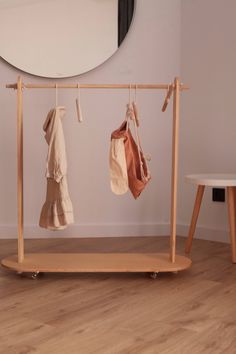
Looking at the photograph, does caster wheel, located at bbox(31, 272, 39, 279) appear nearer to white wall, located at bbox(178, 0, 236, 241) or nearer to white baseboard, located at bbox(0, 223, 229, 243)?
white baseboard, located at bbox(0, 223, 229, 243)

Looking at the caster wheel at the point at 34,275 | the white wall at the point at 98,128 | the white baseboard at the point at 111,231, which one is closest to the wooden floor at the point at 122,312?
the caster wheel at the point at 34,275

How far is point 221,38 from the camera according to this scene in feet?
9.31

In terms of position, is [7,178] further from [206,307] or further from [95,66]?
[206,307]

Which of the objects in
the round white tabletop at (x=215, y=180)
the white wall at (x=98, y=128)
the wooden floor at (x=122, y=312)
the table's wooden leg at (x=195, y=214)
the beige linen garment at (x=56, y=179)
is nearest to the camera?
the wooden floor at (x=122, y=312)

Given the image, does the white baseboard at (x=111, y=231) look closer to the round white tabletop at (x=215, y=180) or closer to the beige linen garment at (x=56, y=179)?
the round white tabletop at (x=215, y=180)

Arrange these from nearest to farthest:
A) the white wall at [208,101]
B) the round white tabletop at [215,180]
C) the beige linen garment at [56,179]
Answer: the beige linen garment at [56,179], the round white tabletop at [215,180], the white wall at [208,101]

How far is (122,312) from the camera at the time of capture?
5.69 ft

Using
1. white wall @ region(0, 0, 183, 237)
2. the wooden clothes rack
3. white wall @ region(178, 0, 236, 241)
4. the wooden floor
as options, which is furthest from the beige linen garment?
white wall @ region(178, 0, 236, 241)

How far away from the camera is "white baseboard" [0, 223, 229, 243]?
2957 mm

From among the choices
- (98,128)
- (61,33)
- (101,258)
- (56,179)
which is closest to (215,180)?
(101,258)

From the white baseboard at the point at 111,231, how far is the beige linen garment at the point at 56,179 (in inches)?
31.7

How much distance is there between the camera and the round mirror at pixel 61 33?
2830 mm

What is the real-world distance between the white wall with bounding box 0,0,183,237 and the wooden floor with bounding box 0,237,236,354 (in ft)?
2.49

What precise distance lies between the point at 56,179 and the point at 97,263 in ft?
1.37
